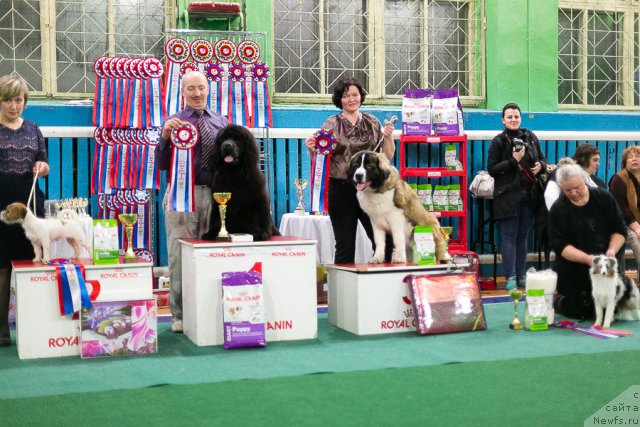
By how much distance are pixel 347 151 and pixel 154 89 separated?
2.11 m

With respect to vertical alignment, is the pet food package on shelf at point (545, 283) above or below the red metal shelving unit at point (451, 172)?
below

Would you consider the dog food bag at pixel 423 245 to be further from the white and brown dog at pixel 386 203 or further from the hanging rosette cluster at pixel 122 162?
the hanging rosette cluster at pixel 122 162

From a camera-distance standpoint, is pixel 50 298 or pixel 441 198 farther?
pixel 441 198

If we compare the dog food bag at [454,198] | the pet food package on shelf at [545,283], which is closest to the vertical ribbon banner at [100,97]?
the dog food bag at [454,198]

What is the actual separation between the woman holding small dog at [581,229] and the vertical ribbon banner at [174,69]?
10.3 feet

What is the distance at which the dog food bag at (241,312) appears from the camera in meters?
4.12

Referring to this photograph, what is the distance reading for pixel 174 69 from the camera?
20.6 ft

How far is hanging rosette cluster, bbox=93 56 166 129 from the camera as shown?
6.21m

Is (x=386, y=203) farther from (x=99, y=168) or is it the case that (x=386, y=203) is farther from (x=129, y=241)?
(x=99, y=168)

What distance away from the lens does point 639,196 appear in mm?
6414

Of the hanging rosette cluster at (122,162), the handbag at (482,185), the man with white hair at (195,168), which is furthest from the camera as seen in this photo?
the handbag at (482,185)

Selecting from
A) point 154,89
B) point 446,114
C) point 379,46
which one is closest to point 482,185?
point 446,114

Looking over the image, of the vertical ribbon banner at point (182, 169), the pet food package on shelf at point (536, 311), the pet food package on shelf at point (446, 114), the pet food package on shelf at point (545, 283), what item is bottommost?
the pet food package on shelf at point (536, 311)

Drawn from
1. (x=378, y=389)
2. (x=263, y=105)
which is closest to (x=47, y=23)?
(x=263, y=105)
